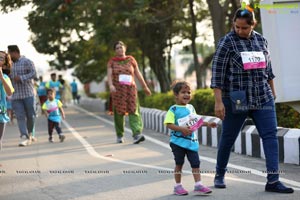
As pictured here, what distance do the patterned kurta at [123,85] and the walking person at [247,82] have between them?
19.8 feet

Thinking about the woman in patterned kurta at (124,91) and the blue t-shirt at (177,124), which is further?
the woman in patterned kurta at (124,91)

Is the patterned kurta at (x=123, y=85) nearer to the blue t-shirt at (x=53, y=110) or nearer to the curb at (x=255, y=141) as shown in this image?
the curb at (x=255, y=141)

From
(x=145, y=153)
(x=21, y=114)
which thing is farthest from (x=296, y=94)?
(x=21, y=114)

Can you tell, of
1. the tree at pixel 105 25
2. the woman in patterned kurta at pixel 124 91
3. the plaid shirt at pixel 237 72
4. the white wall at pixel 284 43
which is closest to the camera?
the plaid shirt at pixel 237 72

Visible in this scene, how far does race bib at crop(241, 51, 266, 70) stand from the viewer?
22.0 feet

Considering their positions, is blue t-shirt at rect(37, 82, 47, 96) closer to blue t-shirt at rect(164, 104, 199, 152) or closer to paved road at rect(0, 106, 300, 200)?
paved road at rect(0, 106, 300, 200)

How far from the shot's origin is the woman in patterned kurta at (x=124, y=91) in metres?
12.8

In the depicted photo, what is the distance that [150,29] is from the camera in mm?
27516

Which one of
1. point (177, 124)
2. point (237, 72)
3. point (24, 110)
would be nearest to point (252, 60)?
point (237, 72)

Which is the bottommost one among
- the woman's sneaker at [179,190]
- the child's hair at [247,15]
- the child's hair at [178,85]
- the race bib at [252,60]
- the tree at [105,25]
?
the woman's sneaker at [179,190]

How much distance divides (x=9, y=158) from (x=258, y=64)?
18.7ft

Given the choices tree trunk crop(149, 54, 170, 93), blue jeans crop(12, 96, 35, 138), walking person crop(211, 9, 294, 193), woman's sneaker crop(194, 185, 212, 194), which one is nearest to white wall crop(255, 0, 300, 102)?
walking person crop(211, 9, 294, 193)

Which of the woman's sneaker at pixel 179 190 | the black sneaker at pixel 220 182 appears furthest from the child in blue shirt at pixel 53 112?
the woman's sneaker at pixel 179 190

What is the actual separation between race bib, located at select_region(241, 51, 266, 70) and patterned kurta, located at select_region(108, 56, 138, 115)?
618cm
